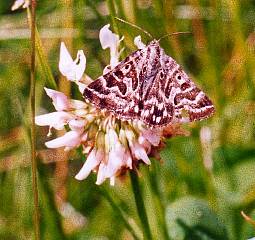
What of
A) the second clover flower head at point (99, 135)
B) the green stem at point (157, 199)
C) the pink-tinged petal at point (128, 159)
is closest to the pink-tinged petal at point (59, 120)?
the second clover flower head at point (99, 135)

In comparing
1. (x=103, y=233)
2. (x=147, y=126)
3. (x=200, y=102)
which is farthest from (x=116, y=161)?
(x=103, y=233)

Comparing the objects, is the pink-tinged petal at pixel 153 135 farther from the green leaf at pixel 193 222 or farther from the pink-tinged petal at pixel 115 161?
the green leaf at pixel 193 222

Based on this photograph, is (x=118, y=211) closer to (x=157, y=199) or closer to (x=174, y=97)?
(x=157, y=199)

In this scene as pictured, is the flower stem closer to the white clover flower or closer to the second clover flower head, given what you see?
the second clover flower head

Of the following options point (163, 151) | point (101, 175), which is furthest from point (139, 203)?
point (163, 151)

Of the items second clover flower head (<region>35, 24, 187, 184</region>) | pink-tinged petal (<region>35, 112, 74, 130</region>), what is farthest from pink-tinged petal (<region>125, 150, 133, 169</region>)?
pink-tinged petal (<region>35, 112, 74, 130</region>)
